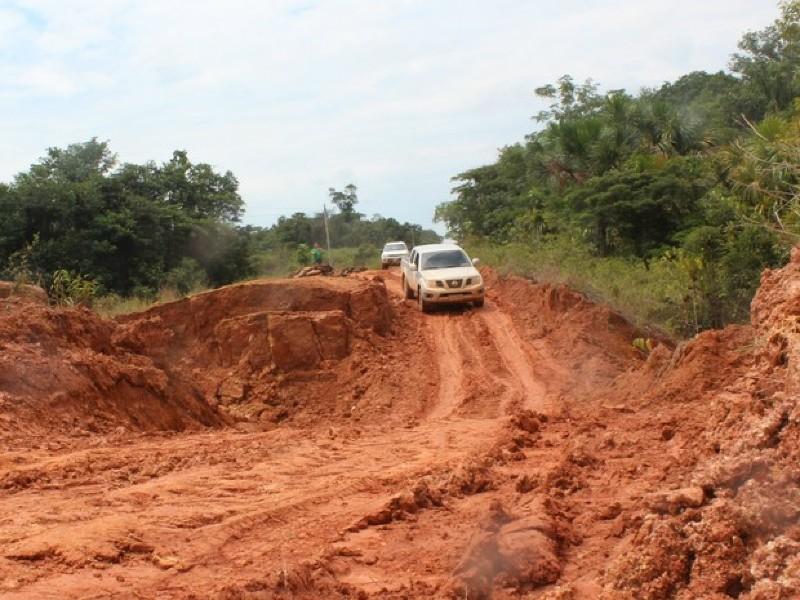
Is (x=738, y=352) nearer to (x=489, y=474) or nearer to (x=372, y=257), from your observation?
(x=489, y=474)

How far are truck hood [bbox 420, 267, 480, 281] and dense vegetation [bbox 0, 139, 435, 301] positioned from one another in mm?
7942

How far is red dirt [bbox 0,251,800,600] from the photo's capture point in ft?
15.2

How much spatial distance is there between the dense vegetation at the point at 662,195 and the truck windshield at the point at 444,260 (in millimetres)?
2400

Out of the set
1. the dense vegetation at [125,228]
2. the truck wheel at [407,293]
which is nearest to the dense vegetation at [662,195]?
the truck wheel at [407,293]

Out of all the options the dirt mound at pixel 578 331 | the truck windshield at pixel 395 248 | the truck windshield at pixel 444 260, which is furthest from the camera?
the truck windshield at pixel 395 248

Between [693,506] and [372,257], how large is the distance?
46.5 meters

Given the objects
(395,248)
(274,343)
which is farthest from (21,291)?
(395,248)

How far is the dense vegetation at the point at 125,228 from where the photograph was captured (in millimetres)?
28797

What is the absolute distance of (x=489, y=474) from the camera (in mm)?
7547

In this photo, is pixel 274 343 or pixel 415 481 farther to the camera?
pixel 274 343

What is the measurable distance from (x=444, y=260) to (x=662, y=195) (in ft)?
25.0

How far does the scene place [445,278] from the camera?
21.8 metres

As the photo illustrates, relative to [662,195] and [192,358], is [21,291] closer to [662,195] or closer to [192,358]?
[192,358]

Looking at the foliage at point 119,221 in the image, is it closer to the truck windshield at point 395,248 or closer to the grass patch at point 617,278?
the truck windshield at point 395,248
